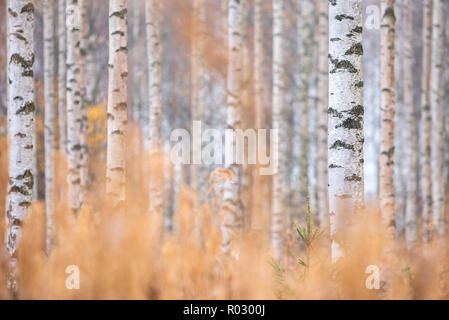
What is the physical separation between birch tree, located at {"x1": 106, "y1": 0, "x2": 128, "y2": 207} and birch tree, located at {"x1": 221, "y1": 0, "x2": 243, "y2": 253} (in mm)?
1662

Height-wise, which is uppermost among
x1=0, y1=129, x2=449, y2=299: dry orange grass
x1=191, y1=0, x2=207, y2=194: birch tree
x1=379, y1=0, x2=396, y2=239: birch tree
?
x1=191, y1=0, x2=207, y2=194: birch tree

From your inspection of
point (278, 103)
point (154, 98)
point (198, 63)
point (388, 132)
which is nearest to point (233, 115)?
point (154, 98)

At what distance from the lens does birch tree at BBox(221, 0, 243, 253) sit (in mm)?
6078

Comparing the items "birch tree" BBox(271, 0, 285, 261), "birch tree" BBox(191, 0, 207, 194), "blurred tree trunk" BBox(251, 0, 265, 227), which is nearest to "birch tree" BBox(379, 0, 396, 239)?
"birch tree" BBox(271, 0, 285, 261)

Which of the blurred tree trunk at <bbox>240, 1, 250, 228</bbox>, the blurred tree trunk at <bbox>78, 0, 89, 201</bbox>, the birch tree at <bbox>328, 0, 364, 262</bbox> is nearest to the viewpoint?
the birch tree at <bbox>328, 0, 364, 262</bbox>

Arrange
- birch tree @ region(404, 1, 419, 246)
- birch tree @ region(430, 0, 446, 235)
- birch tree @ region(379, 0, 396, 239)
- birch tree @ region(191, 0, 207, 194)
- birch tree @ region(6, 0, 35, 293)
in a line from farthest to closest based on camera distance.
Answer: birch tree @ region(191, 0, 207, 194) → birch tree @ region(430, 0, 446, 235) → birch tree @ region(404, 1, 419, 246) → birch tree @ region(379, 0, 396, 239) → birch tree @ region(6, 0, 35, 293)

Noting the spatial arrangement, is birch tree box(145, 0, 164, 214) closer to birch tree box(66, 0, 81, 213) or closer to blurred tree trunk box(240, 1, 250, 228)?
birch tree box(66, 0, 81, 213)

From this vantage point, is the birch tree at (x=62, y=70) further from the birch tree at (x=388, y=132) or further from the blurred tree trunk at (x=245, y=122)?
the birch tree at (x=388, y=132)

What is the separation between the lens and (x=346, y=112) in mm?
3928

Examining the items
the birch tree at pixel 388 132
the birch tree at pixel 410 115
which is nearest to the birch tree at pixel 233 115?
the birch tree at pixel 388 132

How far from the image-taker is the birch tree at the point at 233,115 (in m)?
6.08

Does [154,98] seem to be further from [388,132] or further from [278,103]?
[388,132]

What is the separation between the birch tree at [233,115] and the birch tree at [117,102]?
65.4 inches
